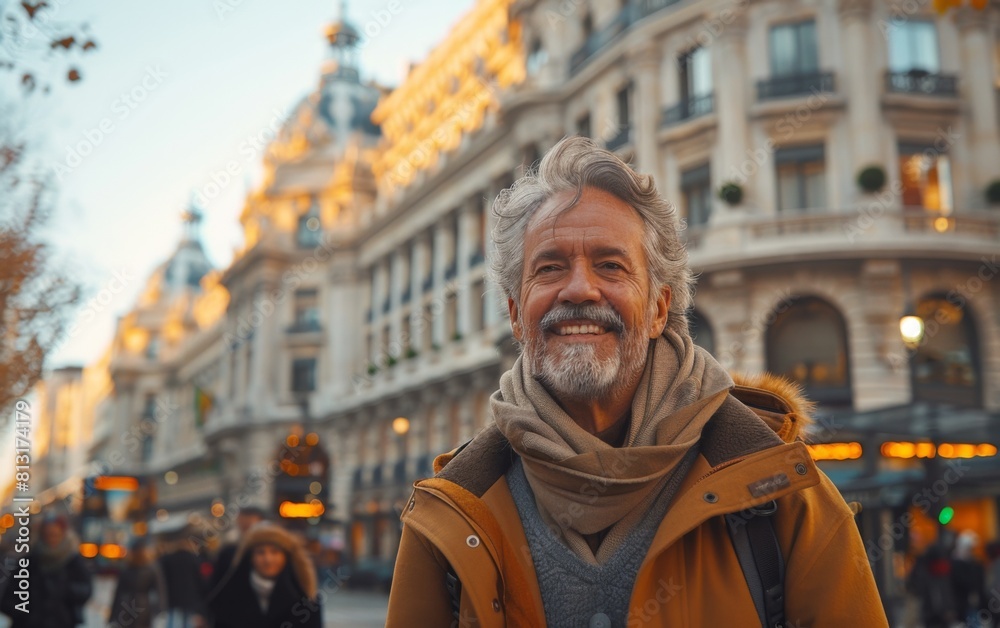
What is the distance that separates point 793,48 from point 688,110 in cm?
306

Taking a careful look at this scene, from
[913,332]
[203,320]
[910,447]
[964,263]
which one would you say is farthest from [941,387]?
[203,320]

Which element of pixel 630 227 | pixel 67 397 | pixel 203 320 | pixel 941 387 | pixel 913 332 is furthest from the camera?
pixel 67 397

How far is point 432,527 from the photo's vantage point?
2.29m

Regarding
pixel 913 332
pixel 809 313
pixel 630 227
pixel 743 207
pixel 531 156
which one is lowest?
pixel 630 227

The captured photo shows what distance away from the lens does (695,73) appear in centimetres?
2830

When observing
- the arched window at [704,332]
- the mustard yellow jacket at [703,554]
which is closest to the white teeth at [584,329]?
the mustard yellow jacket at [703,554]

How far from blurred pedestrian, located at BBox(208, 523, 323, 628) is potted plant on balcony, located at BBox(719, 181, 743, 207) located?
19.5 meters

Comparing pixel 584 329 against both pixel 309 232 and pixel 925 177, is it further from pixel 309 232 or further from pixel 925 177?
pixel 309 232

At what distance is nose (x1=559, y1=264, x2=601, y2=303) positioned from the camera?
2.35 metres

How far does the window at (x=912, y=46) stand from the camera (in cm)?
2627

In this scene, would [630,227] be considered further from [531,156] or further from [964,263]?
[531,156]

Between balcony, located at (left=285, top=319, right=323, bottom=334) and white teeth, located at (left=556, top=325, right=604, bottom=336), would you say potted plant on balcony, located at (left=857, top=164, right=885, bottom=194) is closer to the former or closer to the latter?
white teeth, located at (left=556, top=325, right=604, bottom=336)

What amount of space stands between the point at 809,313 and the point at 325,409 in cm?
3354

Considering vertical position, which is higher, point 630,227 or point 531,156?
point 531,156
